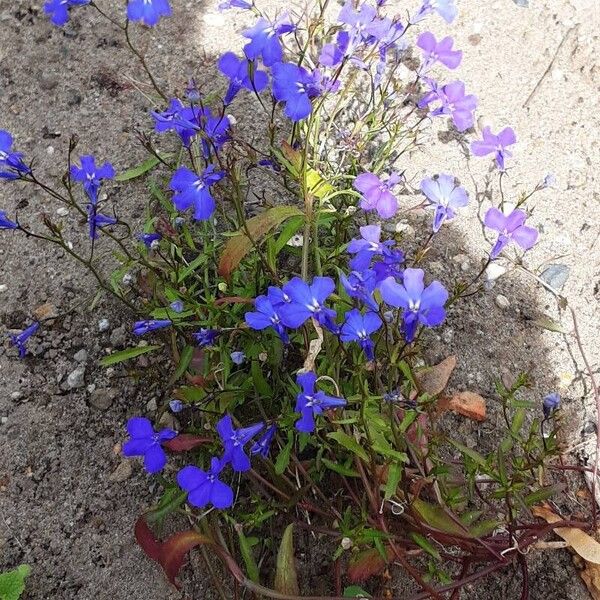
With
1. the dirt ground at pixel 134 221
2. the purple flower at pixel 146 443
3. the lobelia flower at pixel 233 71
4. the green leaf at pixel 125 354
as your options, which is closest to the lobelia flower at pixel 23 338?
the dirt ground at pixel 134 221

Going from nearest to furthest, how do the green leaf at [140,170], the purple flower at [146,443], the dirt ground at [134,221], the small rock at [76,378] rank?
1. the purple flower at [146,443]
2. the dirt ground at [134,221]
3. the small rock at [76,378]
4. the green leaf at [140,170]

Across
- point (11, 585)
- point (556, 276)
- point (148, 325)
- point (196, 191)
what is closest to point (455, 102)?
point (556, 276)

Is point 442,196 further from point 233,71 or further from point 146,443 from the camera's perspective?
point 146,443

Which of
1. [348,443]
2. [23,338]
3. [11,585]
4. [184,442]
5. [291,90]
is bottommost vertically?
[11,585]

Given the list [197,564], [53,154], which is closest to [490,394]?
[197,564]

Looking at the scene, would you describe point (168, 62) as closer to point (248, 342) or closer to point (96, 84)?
point (96, 84)

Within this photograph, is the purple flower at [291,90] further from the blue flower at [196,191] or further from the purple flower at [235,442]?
the purple flower at [235,442]
